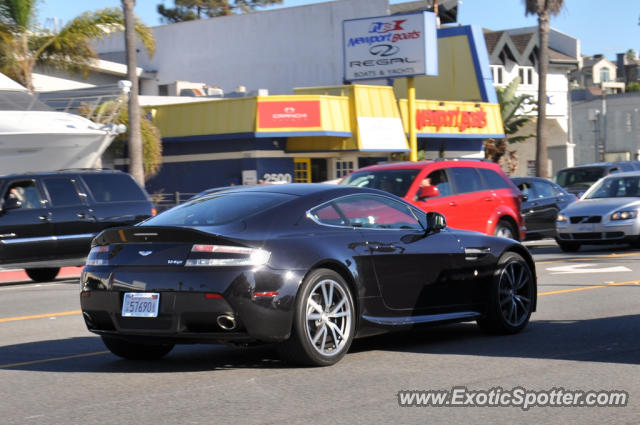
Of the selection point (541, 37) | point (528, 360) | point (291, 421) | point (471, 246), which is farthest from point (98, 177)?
point (541, 37)

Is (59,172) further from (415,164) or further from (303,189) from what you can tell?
(303,189)

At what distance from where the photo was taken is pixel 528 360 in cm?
802

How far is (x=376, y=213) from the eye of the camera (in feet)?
28.5

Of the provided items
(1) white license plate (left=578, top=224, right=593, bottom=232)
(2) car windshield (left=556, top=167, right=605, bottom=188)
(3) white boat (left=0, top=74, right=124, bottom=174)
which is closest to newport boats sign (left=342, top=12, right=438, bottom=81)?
(2) car windshield (left=556, top=167, right=605, bottom=188)

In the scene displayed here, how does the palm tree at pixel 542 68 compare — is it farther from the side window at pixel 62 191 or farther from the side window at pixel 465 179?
the side window at pixel 62 191

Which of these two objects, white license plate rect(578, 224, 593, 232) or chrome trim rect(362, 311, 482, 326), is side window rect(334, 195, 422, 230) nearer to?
chrome trim rect(362, 311, 482, 326)

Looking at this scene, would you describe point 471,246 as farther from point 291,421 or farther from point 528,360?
point 291,421

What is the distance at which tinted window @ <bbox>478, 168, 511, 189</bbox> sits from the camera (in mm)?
17884

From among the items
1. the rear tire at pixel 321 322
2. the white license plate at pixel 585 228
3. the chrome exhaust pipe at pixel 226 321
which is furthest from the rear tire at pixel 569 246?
the chrome exhaust pipe at pixel 226 321

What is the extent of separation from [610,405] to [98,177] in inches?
519

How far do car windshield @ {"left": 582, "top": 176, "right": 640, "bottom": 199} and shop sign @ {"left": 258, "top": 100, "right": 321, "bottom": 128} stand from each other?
46.3ft

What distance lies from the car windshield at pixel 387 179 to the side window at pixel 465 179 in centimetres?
103

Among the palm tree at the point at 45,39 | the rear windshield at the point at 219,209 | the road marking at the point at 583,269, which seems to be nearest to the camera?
the rear windshield at the point at 219,209

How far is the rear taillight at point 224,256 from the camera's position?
725 centimetres
